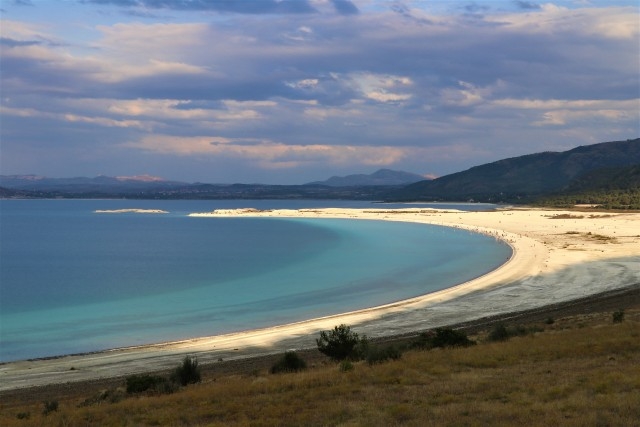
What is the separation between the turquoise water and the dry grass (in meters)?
14.9

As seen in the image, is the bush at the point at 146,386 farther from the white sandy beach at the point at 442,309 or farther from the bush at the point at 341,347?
the white sandy beach at the point at 442,309

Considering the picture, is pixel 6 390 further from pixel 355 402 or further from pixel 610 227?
pixel 610 227

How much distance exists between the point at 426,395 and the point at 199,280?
38.8 m

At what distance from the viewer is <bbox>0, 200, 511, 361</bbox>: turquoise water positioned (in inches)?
1214

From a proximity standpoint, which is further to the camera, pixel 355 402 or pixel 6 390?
pixel 6 390

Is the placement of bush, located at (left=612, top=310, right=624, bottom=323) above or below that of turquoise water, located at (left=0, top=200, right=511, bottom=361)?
above

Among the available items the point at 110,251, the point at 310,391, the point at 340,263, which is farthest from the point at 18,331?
the point at 110,251

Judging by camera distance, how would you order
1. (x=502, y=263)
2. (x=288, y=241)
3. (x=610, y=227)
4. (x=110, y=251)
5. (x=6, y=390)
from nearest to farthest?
(x=6, y=390) < (x=502, y=263) < (x=110, y=251) < (x=610, y=227) < (x=288, y=241)

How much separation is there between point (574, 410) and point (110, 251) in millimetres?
69973

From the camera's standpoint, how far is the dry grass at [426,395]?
9.73 meters

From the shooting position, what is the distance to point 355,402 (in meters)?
11.1

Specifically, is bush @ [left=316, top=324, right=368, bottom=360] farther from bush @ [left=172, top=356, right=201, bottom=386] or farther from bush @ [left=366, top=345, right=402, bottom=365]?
bush @ [left=172, top=356, right=201, bottom=386]

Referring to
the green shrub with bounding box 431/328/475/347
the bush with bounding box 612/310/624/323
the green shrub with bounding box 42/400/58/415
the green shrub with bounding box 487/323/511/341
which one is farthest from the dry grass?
the bush with bounding box 612/310/624/323

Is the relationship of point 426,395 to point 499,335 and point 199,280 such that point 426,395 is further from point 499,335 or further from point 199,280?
point 199,280
